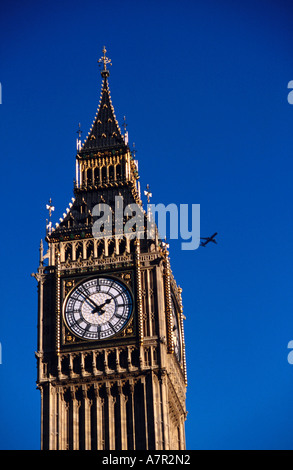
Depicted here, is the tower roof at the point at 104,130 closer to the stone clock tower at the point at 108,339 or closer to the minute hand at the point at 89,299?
the stone clock tower at the point at 108,339

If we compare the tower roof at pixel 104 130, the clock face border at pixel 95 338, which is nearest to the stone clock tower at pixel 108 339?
the clock face border at pixel 95 338

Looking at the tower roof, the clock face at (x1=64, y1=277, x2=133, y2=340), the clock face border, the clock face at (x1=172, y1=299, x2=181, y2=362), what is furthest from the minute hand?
the tower roof

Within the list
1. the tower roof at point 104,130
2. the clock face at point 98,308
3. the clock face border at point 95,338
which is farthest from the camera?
the tower roof at point 104,130

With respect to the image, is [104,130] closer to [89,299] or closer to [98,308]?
[89,299]

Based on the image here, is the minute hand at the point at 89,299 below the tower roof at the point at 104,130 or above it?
below

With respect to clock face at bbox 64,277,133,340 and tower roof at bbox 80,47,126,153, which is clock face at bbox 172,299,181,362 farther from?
tower roof at bbox 80,47,126,153
